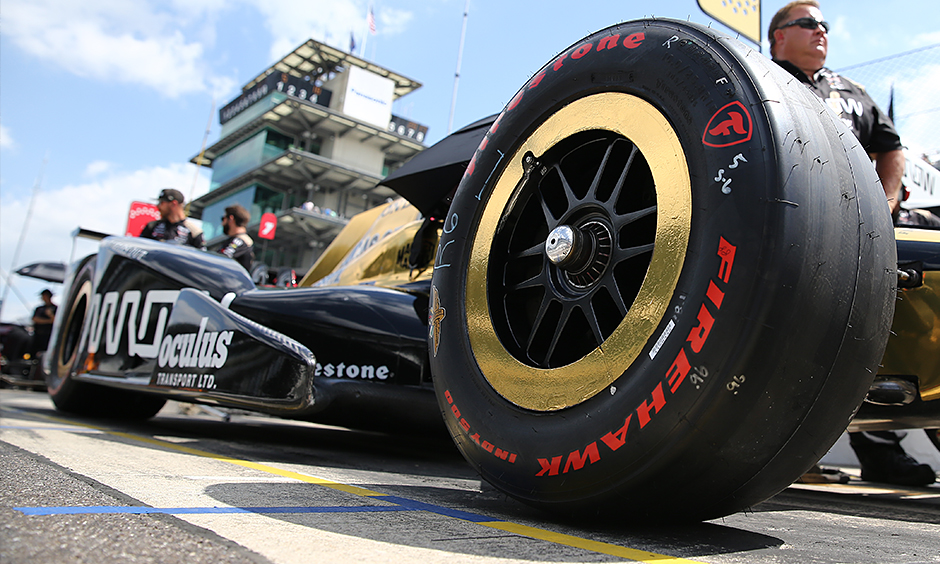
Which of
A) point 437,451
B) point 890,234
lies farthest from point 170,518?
point 437,451

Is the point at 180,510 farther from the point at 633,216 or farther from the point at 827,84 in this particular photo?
the point at 827,84

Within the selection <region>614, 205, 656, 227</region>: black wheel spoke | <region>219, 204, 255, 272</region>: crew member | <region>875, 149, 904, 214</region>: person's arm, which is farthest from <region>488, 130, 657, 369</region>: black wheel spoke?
<region>219, 204, 255, 272</region>: crew member

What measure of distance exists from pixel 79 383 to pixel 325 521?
3297 mm

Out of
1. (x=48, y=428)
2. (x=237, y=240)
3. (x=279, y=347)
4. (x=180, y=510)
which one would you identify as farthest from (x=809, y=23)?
(x=237, y=240)

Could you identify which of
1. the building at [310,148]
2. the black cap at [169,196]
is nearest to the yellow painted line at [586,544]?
the black cap at [169,196]

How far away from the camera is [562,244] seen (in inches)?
58.8

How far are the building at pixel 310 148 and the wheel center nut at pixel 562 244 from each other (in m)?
35.7

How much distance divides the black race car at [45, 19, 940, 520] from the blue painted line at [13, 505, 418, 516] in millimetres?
280

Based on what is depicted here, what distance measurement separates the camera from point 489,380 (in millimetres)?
1568

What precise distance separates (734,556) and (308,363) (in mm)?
1632

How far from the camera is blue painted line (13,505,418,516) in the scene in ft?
3.75

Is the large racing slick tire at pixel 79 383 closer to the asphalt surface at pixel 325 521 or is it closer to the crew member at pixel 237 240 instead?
the crew member at pixel 237 240

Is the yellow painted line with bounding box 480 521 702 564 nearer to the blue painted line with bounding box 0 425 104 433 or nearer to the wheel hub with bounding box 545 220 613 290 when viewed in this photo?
the wheel hub with bounding box 545 220 613 290

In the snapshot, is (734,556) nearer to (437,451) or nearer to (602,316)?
(602,316)
